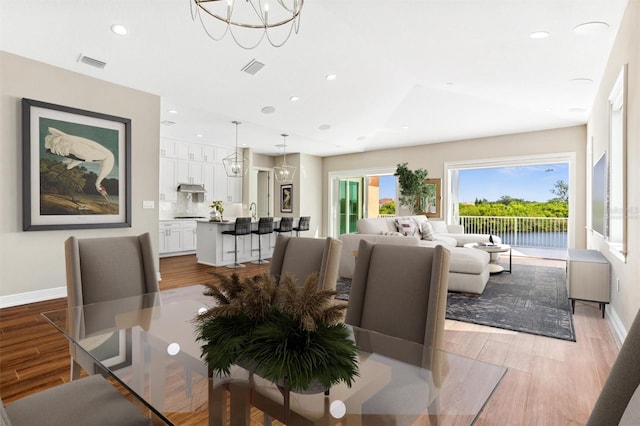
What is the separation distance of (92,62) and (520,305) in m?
5.77

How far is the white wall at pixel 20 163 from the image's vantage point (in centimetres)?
372

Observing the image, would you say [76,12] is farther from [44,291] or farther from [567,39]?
[567,39]

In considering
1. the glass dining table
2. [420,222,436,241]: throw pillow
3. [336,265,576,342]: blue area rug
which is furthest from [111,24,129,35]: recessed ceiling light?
[420,222,436,241]: throw pillow

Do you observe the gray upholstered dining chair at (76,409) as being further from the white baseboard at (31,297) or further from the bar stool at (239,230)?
the bar stool at (239,230)

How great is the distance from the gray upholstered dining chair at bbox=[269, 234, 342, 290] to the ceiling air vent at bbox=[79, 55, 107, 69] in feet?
11.9

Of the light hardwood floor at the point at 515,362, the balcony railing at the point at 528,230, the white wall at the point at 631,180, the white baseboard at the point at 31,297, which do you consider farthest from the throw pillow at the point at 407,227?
the white baseboard at the point at 31,297

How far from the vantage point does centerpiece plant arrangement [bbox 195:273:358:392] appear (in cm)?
86

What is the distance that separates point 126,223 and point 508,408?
481 cm

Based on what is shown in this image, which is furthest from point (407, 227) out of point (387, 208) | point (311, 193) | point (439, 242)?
point (387, 208)

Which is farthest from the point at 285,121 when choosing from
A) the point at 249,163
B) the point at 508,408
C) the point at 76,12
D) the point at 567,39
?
the point at 508,408

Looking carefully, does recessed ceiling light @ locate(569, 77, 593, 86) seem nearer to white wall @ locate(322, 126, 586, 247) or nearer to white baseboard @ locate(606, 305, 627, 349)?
white wall @ locate(322, 126, 586, 247)

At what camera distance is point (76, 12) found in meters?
3.25

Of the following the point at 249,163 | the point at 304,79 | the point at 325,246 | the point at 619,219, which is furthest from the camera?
the point at 249,163

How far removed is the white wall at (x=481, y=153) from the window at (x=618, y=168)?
375 centimetres
